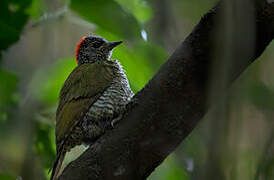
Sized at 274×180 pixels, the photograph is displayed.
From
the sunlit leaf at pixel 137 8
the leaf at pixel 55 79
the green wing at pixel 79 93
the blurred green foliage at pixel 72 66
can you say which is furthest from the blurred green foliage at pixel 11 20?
the sunlit leaf at pixel 137 8

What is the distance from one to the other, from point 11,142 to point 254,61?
1.03 metres

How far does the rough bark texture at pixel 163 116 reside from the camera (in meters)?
1.79

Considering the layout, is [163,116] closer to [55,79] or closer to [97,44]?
[55,79]

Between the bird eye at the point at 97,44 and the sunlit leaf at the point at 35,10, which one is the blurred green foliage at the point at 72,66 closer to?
the sunlit leaf at the point at 35,10

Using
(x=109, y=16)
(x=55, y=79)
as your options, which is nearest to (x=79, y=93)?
(x=55, y=79)

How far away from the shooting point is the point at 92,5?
2.53 meters

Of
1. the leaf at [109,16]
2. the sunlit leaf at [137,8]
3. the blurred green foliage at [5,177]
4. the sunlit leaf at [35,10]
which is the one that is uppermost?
the leaf at [109,16]

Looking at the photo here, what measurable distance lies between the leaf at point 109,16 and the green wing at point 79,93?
2.72ft

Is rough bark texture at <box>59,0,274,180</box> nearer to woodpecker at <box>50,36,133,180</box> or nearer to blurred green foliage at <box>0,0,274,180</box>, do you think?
blurred green foliage at <box>0,0,274,180</box>

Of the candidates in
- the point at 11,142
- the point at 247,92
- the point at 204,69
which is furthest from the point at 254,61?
the point at 11,142

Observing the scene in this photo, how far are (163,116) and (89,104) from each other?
1.43 m

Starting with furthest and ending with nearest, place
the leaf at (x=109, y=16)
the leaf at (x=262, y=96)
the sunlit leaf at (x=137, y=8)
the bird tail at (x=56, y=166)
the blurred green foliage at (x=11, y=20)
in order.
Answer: the sunlit leaf at (x=137, y=8), the bird tail at (x=56, y=166), the blurred green foliage at (x=11, y=20), the leaf at (x=109, y=16), the leaf at (x=262, y=96)

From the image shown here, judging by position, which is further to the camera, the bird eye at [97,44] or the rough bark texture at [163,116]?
the bird eye at [97,44]

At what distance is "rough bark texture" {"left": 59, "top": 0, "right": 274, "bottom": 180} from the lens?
1.79 meters
